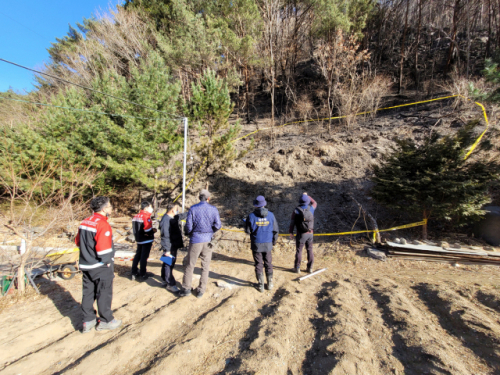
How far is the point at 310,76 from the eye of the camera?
2138 cm

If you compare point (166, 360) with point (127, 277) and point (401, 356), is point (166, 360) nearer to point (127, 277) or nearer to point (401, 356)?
point (401, 356)

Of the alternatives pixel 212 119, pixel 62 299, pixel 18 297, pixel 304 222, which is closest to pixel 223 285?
pixel 304 222

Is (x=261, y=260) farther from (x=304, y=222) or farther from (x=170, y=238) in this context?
(x=170, y=238)

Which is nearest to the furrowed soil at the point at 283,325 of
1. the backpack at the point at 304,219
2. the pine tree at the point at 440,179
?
the backpack at the point at 304,219

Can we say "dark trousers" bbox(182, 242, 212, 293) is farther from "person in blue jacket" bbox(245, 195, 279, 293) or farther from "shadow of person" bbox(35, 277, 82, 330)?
"shadow of person" bbox(35, 277, 82, 330)

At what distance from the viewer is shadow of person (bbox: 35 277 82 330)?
3.40 meters

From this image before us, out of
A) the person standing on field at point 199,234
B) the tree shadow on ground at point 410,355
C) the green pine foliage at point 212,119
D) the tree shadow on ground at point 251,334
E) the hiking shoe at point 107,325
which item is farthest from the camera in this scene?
the green pine foliage at point 212,119

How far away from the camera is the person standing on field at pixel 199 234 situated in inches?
151

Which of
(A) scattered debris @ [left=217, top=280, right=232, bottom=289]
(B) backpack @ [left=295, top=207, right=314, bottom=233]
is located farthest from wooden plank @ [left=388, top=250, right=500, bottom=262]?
(A) scattered debris @ [left=217, top=280, right=232, bottom=289]

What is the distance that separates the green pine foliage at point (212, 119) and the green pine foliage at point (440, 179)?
20.8ft

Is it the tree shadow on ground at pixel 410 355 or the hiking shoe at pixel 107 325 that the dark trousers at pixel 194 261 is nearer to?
the hiking shoe at pixel 107 325

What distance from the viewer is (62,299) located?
395 cm

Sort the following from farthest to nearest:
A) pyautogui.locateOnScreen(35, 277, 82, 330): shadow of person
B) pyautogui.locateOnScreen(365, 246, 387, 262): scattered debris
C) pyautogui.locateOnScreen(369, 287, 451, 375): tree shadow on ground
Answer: pyautogui.locateOnScreen(365, 246, 387, 262): scattered debris < pyautogui.locateOnScreen(35, 277, 82, 330): shadow of person < pyautogui.locateOnScreen(369, 287, 451, 375): tree shadow on ground

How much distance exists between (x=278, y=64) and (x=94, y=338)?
20.7 m
